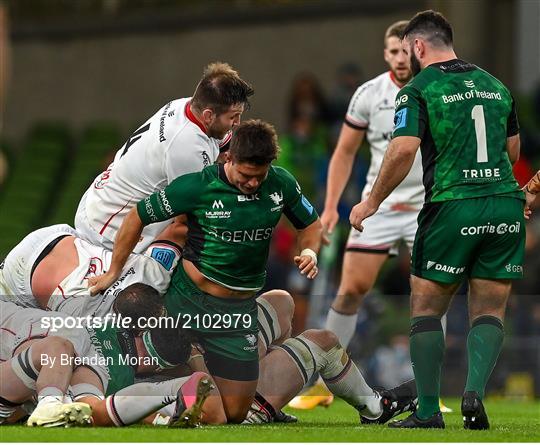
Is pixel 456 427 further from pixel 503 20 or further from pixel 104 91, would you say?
pixel 104 91

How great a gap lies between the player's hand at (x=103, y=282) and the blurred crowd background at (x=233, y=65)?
5.21m

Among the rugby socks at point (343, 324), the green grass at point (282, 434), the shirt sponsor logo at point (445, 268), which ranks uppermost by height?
the shirt sponsor logo at point (445, 268)

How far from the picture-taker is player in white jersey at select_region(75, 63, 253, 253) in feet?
24.6

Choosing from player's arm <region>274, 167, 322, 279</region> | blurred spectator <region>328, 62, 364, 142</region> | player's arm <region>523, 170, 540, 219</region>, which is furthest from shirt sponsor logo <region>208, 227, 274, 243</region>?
blurred spectator <region>328, 62, 364, 142</region>

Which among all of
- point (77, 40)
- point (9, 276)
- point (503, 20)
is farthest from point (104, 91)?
point (9, 276)

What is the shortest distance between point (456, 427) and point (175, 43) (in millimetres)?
12430

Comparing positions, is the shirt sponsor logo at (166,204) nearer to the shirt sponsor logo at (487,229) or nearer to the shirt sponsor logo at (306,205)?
the shirt sponsor logo at (306,205)

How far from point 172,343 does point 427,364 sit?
4.43 feet

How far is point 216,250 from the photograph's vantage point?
7.11 meters

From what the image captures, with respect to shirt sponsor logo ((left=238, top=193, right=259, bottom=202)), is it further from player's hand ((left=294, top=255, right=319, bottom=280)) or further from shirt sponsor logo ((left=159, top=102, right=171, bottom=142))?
shirt sponsor logo ((left=159, top=102, right=171, bottom=142))

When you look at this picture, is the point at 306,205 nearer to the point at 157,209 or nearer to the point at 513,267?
Result: the point at 157,209

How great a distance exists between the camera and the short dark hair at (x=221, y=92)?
7484 mm

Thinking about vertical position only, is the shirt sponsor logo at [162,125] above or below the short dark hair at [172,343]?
above

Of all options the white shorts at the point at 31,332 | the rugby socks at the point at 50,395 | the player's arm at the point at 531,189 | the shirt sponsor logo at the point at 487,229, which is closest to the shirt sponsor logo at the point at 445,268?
the shirt sponsor logo at the point at 487,229
